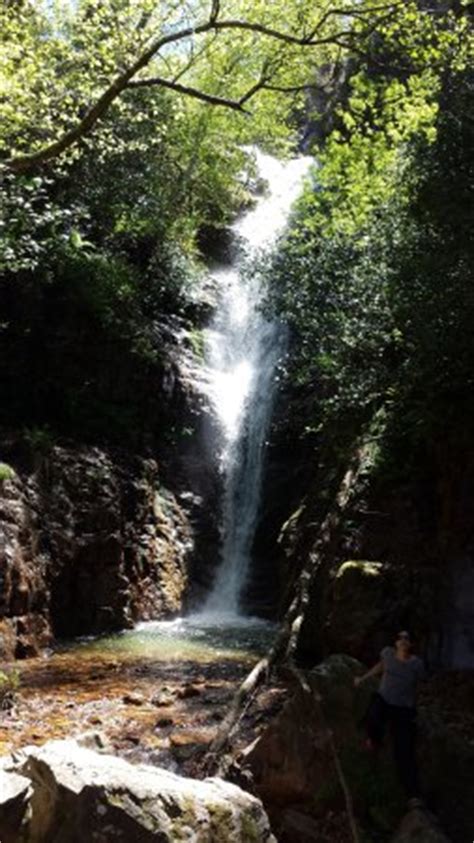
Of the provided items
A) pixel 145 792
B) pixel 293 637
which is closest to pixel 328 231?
pixel 293 637

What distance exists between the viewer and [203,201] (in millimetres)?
24078

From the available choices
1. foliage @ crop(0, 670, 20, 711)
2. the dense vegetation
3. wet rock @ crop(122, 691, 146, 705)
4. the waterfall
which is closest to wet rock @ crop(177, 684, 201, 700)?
wet rock @ crop(122, 691, 146, 705)

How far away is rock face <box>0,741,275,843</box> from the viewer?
441cm

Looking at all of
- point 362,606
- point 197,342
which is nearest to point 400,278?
point 362,606

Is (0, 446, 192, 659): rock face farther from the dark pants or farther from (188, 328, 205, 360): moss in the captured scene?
the dark pants

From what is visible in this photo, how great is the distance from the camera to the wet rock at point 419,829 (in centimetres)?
542

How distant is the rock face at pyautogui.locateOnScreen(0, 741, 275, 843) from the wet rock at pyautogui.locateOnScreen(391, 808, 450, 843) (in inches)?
46.2

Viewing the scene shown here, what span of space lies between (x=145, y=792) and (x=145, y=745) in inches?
121

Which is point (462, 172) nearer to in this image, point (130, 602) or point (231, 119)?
point (130, 602)

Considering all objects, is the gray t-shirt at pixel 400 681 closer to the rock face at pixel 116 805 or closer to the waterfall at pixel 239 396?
the rock face at pixel 116 805

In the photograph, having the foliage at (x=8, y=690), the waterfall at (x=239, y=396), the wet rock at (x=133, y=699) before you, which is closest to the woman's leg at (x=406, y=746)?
the wet rock at (x=133, y=699)

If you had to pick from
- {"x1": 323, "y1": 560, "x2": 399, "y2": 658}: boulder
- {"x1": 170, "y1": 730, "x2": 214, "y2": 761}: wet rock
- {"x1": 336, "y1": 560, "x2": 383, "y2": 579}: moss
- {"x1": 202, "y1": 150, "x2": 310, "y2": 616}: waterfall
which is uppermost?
{"x1": 202, "y1": 150, "x2": 310, "y2": 616}: waterfall

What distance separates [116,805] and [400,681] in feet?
8.98

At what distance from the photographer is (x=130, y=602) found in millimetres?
14000
